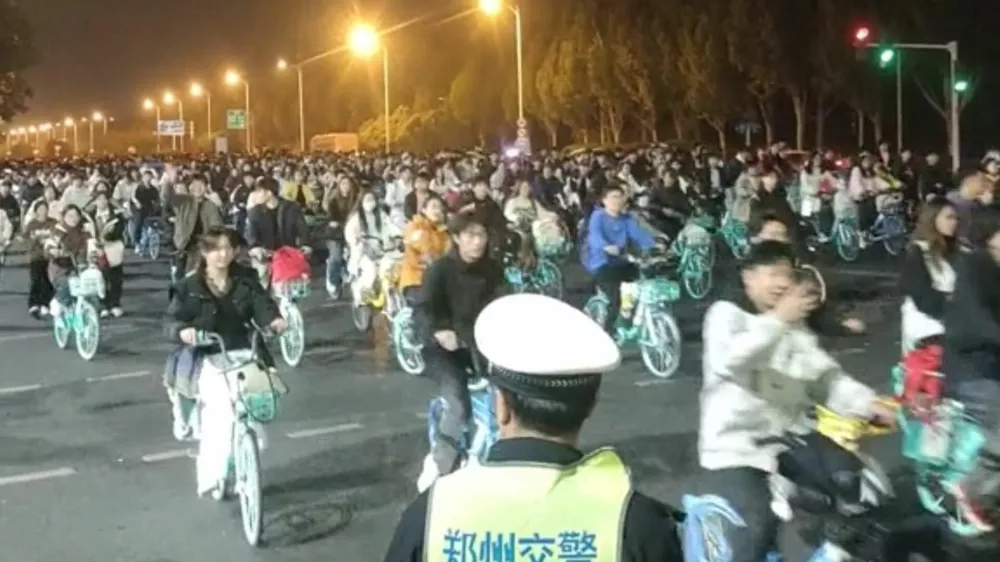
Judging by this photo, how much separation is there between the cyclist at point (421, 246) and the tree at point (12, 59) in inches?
2386

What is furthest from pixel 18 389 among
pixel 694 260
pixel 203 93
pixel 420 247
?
pixel 203 93

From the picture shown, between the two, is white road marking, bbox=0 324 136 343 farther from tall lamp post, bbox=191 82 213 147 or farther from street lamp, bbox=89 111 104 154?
street lamp, bbox=89 111 104 154

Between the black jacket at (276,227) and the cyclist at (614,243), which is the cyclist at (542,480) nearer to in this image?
the cyclist at (614,243)

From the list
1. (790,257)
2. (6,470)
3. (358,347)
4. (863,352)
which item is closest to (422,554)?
(790,257)

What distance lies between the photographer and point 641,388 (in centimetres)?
1377

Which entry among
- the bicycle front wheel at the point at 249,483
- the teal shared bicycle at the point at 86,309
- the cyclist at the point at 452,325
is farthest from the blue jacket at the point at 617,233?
the bicycle front wheel at the point at 249,483

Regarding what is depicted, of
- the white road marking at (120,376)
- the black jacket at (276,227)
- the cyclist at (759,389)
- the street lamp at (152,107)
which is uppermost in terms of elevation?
the street lamp at (152,107)

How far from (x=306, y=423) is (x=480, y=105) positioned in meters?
68.6

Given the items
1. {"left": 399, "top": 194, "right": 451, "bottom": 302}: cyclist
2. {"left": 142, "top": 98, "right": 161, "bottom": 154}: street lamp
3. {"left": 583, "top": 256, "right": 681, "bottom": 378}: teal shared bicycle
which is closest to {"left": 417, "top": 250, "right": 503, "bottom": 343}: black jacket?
{"left": 399, "top": 194, "right": 451, "bottom": 302}: cyclist

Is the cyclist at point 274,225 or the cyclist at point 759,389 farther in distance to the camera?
the cyclist at point 274,225

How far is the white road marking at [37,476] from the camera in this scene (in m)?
10.7

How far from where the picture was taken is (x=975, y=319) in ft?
26.1

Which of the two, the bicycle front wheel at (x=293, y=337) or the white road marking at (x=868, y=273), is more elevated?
the white road marking at (x=868, y=273)

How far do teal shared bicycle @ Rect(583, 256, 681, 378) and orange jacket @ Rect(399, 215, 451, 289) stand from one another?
1.56 meters
